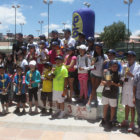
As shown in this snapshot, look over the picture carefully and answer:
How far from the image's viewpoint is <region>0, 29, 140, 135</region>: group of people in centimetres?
423

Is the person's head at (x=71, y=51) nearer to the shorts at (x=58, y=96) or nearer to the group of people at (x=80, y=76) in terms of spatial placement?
the group of people at (x=80, y=76)

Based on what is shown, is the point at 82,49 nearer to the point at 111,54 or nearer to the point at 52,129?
the point at 111,54

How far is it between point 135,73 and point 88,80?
66.4 inches

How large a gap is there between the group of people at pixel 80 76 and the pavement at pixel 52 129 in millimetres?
288

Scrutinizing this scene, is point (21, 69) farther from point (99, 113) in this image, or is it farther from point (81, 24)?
point (81, 24)

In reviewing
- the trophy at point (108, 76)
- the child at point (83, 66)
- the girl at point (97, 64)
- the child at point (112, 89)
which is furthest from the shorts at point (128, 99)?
the child at point (83, 66)

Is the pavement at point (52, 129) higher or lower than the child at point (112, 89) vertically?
lower

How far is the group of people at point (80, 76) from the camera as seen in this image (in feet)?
13.9

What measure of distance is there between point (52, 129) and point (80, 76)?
62.2 inches

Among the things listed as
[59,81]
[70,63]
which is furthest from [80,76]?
[59,81]

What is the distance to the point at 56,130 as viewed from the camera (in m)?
4.46

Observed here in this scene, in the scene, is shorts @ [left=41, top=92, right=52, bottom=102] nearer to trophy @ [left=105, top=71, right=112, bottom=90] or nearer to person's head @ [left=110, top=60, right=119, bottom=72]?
trophy @ [left=105, top=71, right=112, bottom=90]

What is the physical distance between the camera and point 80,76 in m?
5.12

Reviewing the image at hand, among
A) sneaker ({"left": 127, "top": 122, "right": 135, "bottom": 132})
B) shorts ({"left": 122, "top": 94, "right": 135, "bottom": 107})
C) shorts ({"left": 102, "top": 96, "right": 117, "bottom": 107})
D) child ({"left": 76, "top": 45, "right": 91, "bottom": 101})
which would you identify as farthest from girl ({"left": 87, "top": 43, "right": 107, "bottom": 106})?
sneaker ({"left": 127, "top": 122, "right": 135, "bottom": 132})
